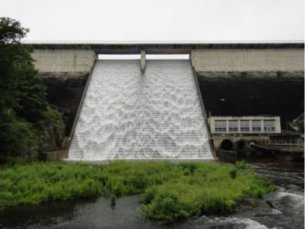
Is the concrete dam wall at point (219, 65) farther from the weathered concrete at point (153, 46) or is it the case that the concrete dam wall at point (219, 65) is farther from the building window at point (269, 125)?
the building window at point (269, 125)

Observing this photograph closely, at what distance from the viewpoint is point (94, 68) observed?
119 ft

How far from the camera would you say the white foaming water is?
76.8 ft

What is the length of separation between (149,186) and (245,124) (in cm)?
1473

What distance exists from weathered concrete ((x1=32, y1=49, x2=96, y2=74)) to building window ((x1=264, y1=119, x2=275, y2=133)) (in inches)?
709

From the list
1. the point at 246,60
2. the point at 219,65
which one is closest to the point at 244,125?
the point at 219,65

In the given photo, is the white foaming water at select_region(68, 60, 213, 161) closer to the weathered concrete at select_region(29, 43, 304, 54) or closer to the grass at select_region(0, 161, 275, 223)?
the weathered concrete at select_region(29, 43, 304, 54)

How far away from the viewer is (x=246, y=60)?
37.2 meters

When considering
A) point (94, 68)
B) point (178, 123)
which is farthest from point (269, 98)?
point (94, 68)

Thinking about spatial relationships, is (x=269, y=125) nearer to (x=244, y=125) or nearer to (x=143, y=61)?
(x=244, y=125)

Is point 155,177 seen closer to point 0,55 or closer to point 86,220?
point 86,220

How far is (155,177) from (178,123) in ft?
43.2

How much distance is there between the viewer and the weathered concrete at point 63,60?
37.0 meters

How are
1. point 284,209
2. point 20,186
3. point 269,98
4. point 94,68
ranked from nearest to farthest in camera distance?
point 284,209 → point 20,186 → point 269,98 → point 94,68

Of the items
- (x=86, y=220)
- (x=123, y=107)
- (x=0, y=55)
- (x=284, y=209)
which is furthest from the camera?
(x=123, y=107)
